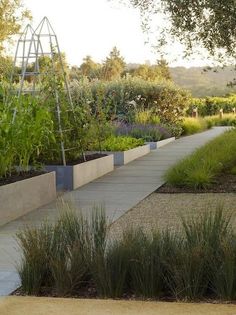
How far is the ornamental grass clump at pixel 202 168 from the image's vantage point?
12328 mm

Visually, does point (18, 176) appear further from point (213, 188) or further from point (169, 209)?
point (213, 188)

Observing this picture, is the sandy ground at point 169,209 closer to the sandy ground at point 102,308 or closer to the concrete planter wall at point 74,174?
the concrete planter wall at point 74,174

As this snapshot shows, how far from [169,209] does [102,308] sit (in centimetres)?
510

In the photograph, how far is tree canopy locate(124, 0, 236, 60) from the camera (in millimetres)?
12031

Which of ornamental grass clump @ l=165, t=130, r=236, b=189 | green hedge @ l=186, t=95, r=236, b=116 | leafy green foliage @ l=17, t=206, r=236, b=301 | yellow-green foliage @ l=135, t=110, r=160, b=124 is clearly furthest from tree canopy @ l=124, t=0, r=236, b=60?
green hedge @ l=186, t=95, r=236, b=116

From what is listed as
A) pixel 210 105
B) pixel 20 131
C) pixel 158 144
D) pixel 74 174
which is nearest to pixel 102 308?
pixel 20 131

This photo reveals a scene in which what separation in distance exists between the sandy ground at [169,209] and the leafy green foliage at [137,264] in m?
2.39

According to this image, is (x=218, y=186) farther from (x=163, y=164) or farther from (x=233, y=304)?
(x=233, y=304)

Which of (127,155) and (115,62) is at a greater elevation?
(115,62)

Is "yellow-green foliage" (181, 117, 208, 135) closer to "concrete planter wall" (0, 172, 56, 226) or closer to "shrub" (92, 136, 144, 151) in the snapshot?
"shrub" (92, 136, 144, 151)

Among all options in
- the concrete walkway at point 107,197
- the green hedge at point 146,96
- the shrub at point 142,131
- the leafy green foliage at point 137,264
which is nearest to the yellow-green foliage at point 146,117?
the shrub at point 142,131

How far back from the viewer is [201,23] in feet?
43.2

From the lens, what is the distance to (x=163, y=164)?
1730cm

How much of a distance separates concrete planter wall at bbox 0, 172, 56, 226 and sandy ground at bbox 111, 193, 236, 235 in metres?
1.42
